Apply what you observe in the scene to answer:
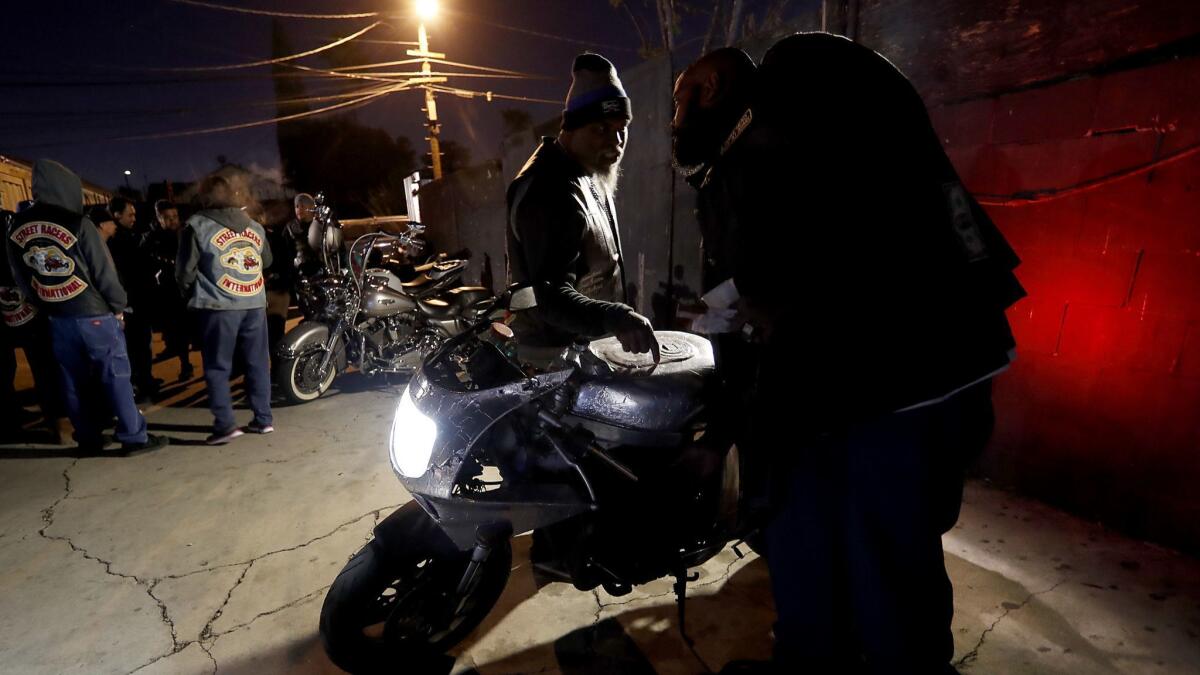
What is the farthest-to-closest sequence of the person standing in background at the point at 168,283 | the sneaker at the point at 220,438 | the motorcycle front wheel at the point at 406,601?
the person standing in background at the point at 168,283 < the sneaker at the point at 220,438 < the motorcycle front wheel at the point at 406,601

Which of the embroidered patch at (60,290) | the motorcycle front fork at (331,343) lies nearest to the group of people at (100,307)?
the embroidered patch at (60,290)

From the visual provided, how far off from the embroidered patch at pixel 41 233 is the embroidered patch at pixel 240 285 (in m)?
0.97

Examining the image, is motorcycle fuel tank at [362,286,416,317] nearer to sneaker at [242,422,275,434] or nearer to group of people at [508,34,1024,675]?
sneaker at [242,422,275,434]

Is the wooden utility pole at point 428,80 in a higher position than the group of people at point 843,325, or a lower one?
higher

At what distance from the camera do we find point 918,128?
4.37 ft

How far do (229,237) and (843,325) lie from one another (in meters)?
4.39

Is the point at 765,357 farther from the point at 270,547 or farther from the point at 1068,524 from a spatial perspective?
the point at 270,547

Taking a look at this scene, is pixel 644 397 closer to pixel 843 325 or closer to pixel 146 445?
pixel 843 325

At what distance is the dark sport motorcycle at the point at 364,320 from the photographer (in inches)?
205

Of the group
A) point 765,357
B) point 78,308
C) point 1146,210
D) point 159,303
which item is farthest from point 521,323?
point 159,303

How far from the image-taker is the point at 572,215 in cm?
221

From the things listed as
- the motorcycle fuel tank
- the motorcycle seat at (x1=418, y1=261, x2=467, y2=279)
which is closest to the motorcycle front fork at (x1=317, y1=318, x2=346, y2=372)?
the motorcycle fuel tank

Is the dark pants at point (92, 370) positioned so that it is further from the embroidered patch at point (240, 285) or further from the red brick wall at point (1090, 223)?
the red brick wall at point (1090, 223)

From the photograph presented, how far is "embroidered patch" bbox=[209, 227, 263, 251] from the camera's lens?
4023 mm
